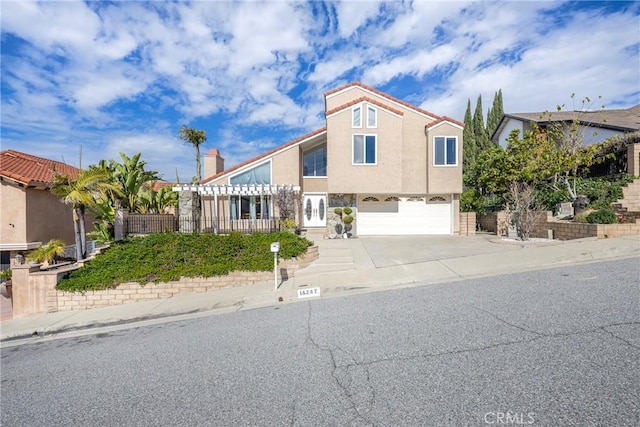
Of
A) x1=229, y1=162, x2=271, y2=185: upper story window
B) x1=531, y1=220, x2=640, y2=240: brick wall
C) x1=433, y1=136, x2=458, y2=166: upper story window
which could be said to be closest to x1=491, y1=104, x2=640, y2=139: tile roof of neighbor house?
x1=433, y1=136, x2=458, y2=166: upper story window

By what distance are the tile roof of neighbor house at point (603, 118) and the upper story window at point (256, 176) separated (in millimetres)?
16232

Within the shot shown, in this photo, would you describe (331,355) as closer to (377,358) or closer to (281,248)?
(377,358)

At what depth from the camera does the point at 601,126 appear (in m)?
21.7

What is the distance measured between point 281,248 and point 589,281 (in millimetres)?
7843

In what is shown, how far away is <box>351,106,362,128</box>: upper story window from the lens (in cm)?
1716

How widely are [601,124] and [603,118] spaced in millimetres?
1651

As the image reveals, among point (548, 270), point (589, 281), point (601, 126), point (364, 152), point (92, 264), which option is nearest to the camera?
point (589, 281)

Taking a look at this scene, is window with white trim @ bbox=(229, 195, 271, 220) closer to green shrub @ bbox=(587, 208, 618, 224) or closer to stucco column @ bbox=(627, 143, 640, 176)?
green shrub @ bbox=(587, 208, 618, 224)

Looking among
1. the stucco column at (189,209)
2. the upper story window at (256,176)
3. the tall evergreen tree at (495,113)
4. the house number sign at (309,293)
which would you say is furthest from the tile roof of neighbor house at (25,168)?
the tall evergreen tree at (495,113)

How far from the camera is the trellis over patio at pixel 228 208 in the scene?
15867mm

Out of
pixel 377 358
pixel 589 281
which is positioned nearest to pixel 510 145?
pixel 589 281

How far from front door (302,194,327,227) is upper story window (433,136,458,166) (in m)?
6.50

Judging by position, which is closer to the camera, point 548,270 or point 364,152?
point 548,270

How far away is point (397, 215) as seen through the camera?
18.3 metres
